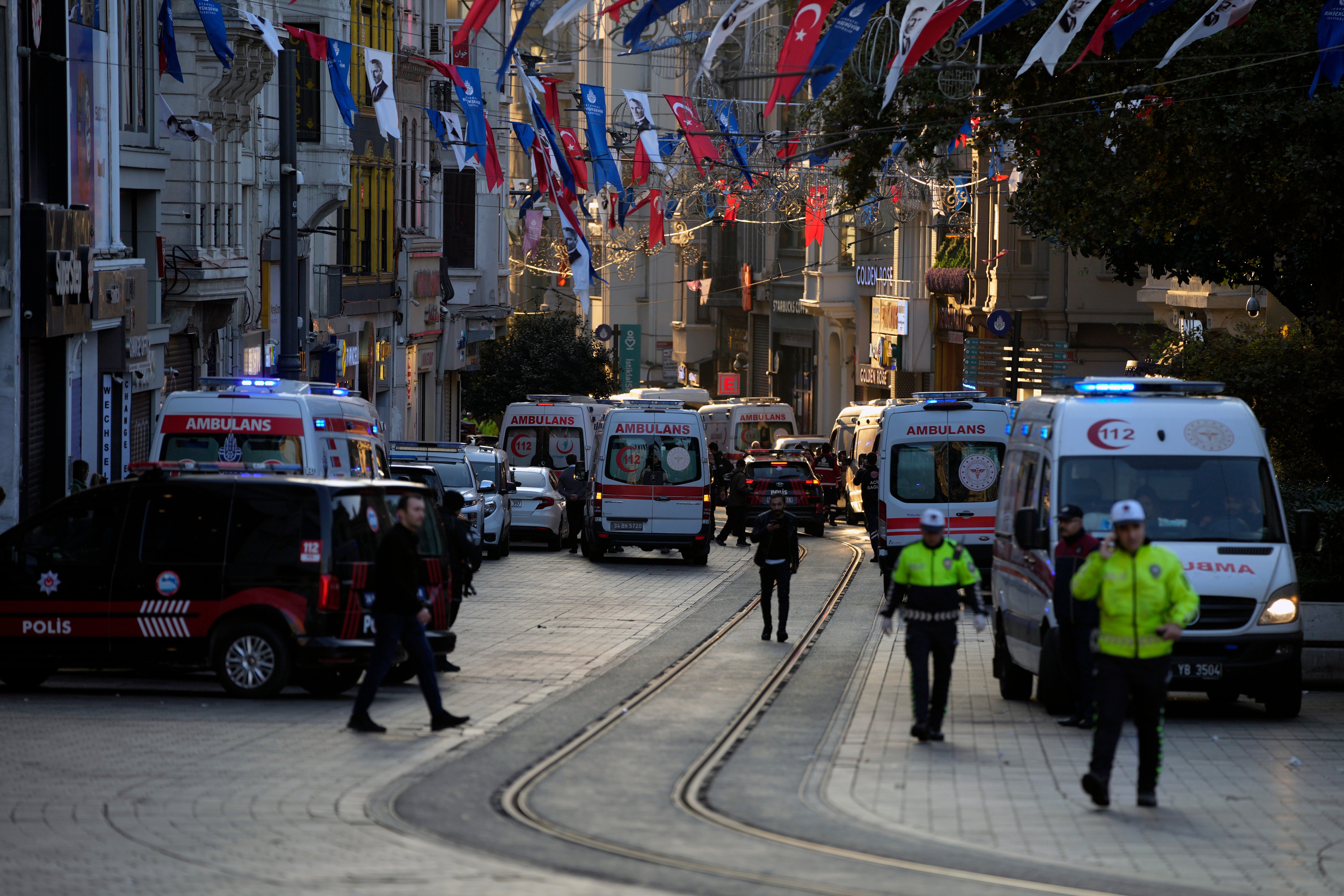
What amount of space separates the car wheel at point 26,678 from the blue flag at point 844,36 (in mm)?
7921

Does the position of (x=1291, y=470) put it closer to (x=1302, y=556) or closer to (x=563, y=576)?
(x=1302, y=556)

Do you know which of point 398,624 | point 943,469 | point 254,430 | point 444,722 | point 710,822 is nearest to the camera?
point 710,822

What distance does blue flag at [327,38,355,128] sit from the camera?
2162cm

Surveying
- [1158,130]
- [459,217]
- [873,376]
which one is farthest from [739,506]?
[873,376]

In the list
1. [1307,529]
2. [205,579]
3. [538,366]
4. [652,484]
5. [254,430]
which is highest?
[538,366]

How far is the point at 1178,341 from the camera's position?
25.1 metres

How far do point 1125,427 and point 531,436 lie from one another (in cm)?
2452

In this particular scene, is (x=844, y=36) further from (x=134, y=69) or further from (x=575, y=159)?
(x=134, y=69)

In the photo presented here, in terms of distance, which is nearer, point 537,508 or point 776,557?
point 776,557

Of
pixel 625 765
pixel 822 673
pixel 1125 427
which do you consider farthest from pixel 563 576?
pixel 625 765

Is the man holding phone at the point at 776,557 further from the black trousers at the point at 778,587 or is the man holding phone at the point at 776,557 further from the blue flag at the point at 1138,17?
the blue flag at the point at 1138,17

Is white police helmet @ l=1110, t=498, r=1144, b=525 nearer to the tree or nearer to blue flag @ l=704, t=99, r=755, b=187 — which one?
the tree

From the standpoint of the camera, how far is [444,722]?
12781mm

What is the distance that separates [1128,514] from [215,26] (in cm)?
1455
